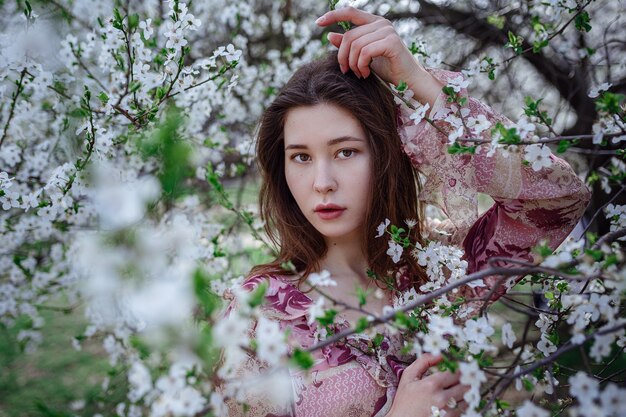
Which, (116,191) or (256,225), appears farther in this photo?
(256,225)

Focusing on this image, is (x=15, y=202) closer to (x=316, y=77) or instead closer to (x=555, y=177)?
(x=316, y=77)

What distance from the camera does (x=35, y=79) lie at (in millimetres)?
1736

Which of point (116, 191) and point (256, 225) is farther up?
point (116, 191)

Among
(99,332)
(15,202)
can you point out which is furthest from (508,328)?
(99,332)

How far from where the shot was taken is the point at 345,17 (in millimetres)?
1385

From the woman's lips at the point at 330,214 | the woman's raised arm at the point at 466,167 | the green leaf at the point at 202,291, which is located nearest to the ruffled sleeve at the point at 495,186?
the woman's raised arm at the point at 466,167

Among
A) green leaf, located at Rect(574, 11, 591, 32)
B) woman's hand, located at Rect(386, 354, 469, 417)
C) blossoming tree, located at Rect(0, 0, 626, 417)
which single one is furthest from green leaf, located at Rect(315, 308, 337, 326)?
green leaf, located at Rect(574, 11, 591, 32)

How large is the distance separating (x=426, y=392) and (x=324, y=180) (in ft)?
1.87

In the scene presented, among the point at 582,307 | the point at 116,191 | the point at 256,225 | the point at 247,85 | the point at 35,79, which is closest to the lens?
the point at 116,191

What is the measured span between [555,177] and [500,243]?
233 mm

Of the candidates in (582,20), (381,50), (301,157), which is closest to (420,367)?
(301,157)

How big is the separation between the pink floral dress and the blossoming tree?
7 cm

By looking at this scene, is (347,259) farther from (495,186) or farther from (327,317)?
(327,317)

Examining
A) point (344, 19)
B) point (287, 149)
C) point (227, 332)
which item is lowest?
point (227, 332)
